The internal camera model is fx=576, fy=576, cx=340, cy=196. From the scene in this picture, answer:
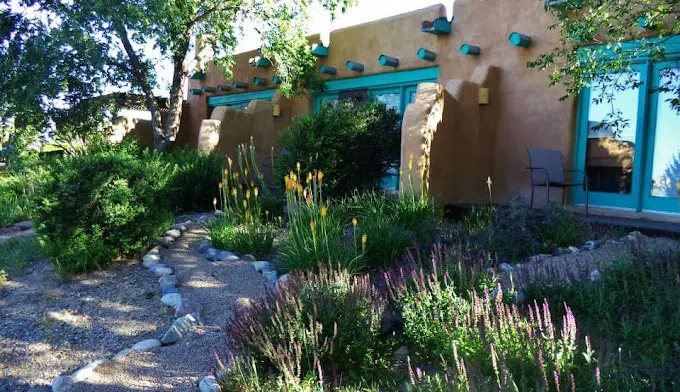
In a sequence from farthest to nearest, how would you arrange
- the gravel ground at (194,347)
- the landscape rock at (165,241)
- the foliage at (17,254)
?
the landscape rock at (165,241), the foliage at (17,254), the gravel ground at (194,347)

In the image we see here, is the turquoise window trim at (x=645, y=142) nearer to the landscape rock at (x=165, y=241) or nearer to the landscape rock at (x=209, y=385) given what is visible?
the landscape rock at (x=165, y=241)

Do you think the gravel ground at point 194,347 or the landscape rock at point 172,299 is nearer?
the gravel ground at point 194,347

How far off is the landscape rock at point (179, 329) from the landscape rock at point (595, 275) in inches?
116

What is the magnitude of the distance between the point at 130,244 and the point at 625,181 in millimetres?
6601

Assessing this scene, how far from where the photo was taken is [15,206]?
1009 centimetres

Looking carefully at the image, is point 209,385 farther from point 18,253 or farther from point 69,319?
point 18,253

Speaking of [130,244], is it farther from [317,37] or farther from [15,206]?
[317,37]

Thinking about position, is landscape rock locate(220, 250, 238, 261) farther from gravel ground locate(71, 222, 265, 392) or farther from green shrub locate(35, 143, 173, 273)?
green shrub locate(35, 143, 173, 273)

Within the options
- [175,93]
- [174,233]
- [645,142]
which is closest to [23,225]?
[174,233]

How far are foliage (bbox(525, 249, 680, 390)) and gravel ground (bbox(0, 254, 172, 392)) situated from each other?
3.01 metres

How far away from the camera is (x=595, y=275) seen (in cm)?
439

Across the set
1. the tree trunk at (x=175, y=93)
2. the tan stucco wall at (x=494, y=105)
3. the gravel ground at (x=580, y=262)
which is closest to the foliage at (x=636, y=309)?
the gravel ground at (x=580, y=262)

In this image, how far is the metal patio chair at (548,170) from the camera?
26.1 ft

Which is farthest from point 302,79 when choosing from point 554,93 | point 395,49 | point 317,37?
point 554,93
